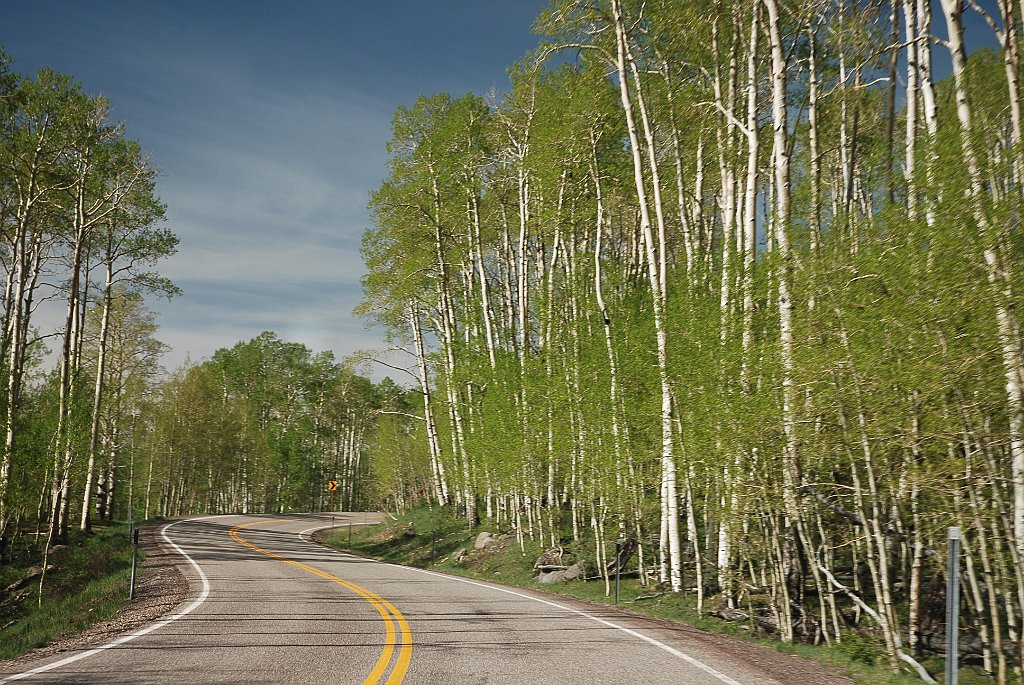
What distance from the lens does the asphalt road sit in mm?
6453

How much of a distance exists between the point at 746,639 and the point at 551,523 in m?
10.6

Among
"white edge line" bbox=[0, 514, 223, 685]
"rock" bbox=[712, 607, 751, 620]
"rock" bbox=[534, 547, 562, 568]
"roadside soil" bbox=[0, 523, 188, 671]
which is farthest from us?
"rock" bbox=[534, 547, 562, 568]

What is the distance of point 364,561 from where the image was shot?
75.9 feet

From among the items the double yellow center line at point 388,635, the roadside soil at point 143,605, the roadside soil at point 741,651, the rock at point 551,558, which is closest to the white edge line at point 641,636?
the roadside soil at point 741,651

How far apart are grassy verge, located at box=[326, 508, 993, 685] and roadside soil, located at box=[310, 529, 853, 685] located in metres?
0.26

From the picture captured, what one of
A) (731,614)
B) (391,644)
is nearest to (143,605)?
(391,644)

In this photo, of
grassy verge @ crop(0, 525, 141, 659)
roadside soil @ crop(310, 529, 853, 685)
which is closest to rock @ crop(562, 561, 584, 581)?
roadside soil @ crop(310, 529, 853, 685)

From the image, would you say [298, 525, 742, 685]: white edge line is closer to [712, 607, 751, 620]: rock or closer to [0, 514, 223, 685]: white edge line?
[712, 607, 751, 620]: rock

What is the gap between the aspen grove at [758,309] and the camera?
7145 mm

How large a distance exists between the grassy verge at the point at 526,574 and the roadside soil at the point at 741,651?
0.26m

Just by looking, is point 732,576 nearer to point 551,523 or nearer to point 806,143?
point 551,523

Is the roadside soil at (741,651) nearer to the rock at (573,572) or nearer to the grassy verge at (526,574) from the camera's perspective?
the grassy verge at (526,574)

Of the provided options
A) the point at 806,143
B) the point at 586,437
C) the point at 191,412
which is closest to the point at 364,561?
the point at 586,437

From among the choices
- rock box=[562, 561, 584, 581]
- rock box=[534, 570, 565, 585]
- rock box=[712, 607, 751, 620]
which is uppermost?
rock box=[712, 607, 751, 620]
